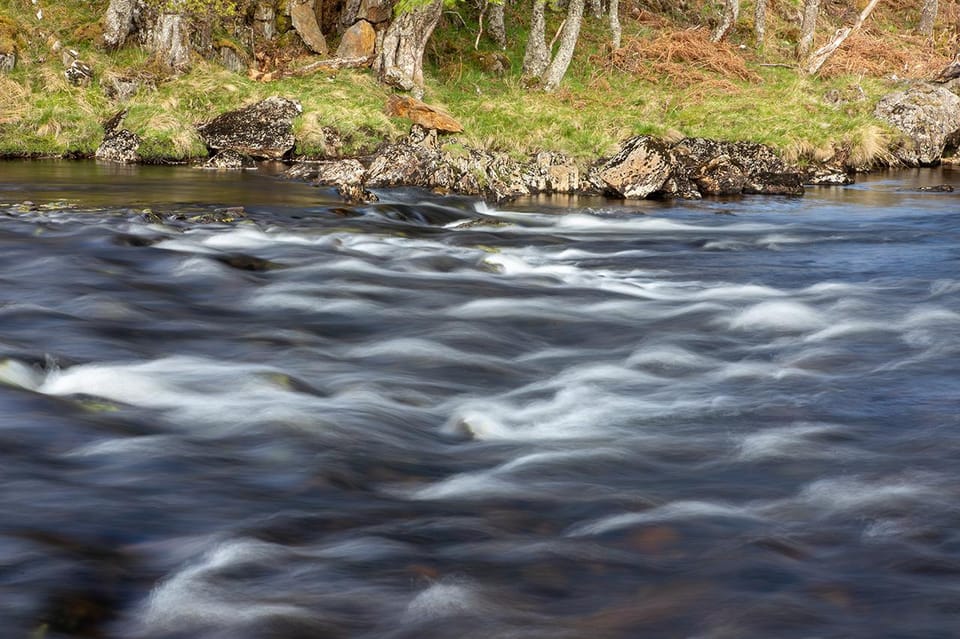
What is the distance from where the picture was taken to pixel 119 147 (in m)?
19.8

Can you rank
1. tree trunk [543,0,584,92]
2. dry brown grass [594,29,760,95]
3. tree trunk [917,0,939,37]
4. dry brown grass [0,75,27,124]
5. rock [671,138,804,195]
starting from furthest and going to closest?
tree trunk [917,0,939,37], dry brown grass [594,29,760,95], tree trunk [543,0,584,92], dry brown grass [0,75,27,124], rock [671,138,804,195]

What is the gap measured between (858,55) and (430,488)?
2842 centimetres

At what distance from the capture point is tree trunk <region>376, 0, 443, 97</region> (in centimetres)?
2330

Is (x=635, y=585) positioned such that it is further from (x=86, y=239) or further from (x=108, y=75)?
(x=108, y=75)

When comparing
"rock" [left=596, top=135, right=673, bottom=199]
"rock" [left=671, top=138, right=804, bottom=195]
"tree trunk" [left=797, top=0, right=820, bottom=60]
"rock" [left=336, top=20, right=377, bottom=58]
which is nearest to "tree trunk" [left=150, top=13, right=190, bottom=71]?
"rock" [left=336, top=20, right=377, bottom=58]

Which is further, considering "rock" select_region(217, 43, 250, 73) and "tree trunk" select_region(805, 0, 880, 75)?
"tree trunk" select_region(805, 0, 880, 75)

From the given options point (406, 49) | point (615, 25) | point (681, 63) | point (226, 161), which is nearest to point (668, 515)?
point (226, 161)

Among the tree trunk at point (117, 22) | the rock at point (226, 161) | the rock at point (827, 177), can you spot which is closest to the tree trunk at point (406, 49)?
the rock at point (226, 161)

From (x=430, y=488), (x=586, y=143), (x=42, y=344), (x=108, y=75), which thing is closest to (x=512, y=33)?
(x=586, y=143)

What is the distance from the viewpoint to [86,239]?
1068cm

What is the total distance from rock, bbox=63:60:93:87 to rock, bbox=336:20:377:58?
563cm

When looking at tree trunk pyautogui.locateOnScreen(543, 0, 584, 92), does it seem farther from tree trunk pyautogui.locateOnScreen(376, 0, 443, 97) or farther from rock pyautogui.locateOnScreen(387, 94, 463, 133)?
rock pyautogui.locateOnScreen(387, 94, 463, 133)

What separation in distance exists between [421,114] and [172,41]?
20.6 ft

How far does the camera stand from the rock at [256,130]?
66.0ft
